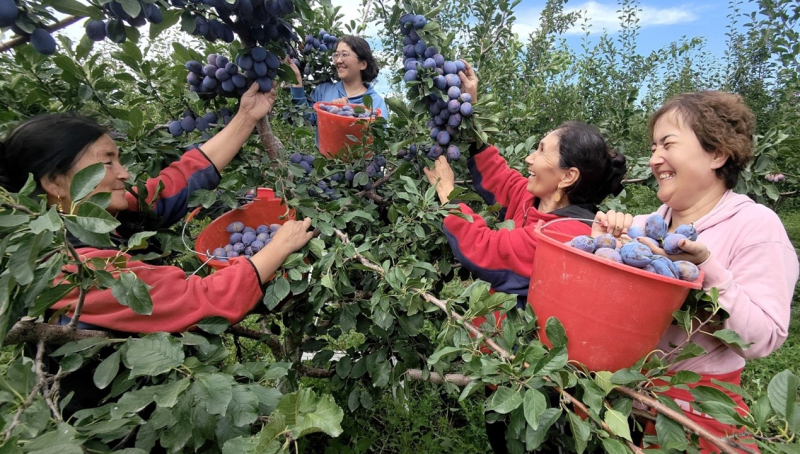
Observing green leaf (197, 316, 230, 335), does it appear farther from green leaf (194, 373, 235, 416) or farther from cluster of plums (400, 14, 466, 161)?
cluster of plums (400, 14, 466, 161)

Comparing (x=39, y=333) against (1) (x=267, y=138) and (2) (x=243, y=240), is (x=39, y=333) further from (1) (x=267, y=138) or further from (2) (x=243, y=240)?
(1) (x=267, y=138)

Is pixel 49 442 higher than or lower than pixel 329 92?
lower

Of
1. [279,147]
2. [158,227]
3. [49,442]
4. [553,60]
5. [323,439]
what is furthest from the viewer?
[553,60]

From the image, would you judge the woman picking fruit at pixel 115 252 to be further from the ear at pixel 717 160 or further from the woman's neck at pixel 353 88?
the woman's neck at pixel 353 88

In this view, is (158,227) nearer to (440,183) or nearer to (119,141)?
(119,141)

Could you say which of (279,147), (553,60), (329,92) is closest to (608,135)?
(553,60)

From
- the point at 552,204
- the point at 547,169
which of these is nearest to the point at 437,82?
the point at 547,169

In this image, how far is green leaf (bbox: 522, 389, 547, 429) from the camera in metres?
0.70

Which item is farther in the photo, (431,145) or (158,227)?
(431,145)

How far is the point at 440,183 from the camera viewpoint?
1479 mm

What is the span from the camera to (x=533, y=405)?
708mm

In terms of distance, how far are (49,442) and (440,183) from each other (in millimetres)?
1162

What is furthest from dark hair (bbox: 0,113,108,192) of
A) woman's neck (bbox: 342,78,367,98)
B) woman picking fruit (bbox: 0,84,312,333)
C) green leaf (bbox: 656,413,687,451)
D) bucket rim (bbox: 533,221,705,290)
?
woman's neck (bbox: 342,78,367,98)

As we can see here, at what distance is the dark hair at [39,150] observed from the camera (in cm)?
107
